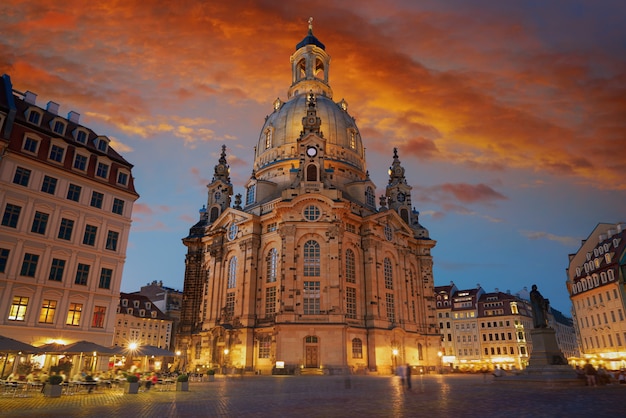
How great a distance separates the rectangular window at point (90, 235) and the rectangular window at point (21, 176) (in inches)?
234

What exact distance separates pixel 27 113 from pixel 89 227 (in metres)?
10.9

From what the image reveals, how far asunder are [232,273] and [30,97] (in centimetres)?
3410

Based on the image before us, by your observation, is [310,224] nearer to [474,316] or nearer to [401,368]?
[401,368]

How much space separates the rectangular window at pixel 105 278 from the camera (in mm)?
37750

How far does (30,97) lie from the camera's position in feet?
135

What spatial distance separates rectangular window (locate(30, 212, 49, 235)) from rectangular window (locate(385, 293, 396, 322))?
44119mm

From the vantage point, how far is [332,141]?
251 feet

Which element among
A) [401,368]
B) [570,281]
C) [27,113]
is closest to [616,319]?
[570,281]

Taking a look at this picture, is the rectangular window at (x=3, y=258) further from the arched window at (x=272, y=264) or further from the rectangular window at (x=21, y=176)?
the arched window at (x=272, y=264)

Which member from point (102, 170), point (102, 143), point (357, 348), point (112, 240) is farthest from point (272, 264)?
point (102, 143)

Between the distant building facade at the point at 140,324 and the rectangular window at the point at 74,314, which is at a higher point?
the distant building facade at the point at 140,324

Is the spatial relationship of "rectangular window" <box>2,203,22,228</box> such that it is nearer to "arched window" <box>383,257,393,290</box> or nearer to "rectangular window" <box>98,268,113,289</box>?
Answer: "rectangular window" <box>98,268,113,289</box>

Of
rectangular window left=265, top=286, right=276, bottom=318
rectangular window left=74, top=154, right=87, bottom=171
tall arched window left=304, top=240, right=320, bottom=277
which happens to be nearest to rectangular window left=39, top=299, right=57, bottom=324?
rectangular window left=74, top=154, right=87, bottom=171

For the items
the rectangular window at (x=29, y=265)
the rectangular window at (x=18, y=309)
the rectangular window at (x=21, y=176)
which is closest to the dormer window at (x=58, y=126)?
the rectangular window at (x=21, y=176)
